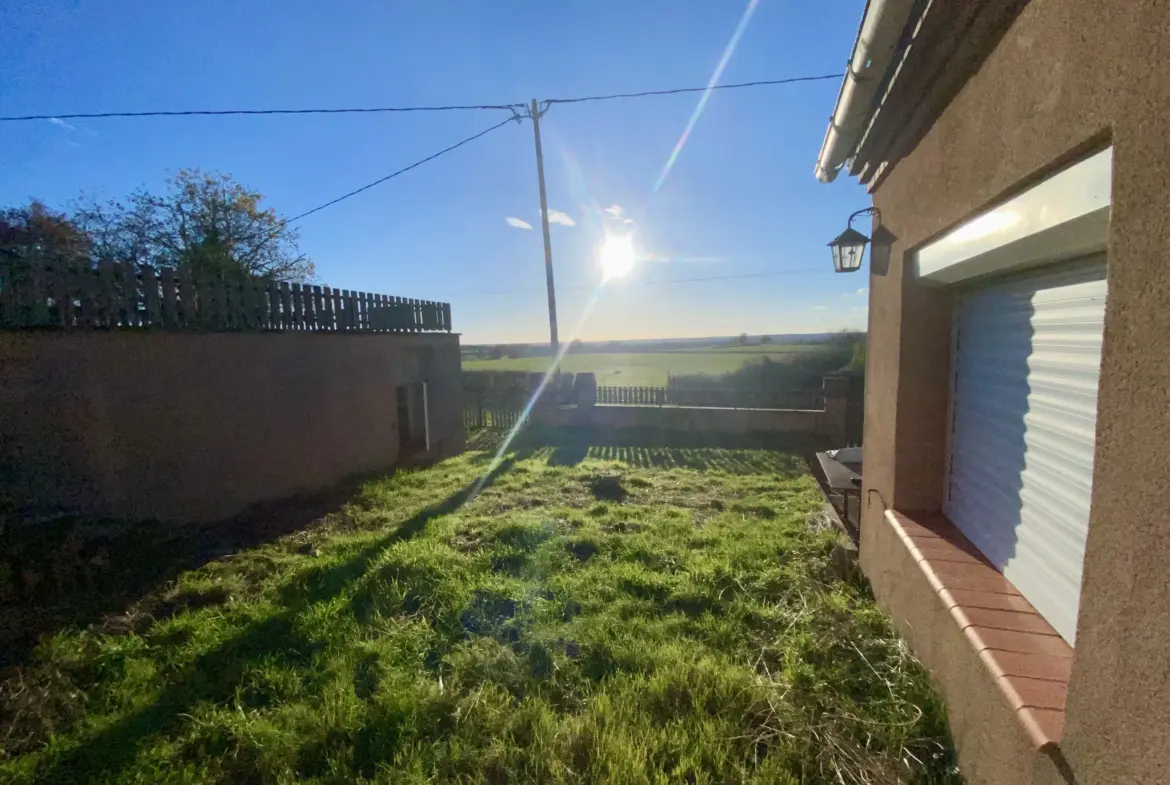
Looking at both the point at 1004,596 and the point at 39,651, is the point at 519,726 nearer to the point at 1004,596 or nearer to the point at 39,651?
the point at 1004,596

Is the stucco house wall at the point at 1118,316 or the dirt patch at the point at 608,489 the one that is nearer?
the stucco house wall at the point at 1118,316

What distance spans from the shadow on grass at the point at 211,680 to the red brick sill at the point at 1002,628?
3.13 meters

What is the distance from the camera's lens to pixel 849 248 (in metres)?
3.51

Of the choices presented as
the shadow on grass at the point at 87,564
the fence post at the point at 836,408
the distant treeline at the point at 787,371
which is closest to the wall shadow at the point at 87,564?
the shadow on grass at the point at 87,564

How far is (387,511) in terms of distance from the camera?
5758 millimetres

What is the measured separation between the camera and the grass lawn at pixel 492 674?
2.11 metres

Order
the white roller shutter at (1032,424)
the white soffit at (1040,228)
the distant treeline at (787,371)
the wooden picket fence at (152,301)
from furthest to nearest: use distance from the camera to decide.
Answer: the distant treeline at (787,371) → the wooden picket fence at (152,301) → the white roller shutter at (1032,424) → the white soffit at (1040,228)

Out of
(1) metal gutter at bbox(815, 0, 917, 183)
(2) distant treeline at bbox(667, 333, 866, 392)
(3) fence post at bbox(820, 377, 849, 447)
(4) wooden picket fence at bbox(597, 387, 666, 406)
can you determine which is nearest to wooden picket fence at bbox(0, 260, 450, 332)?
(1) metal gutter at bbox(815, 0, 917, 183)

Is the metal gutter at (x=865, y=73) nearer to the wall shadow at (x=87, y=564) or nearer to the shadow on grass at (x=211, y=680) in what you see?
the shadow on grass at (x=211, y=680)

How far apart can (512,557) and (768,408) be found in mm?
8169

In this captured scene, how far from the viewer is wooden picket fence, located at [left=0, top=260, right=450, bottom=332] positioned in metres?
4.24

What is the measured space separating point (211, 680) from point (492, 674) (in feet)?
5.07

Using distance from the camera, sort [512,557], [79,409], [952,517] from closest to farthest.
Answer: [952,517] → [512,557] → [79,409]

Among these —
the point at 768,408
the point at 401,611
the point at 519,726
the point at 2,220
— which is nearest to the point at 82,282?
the point at 401,611
